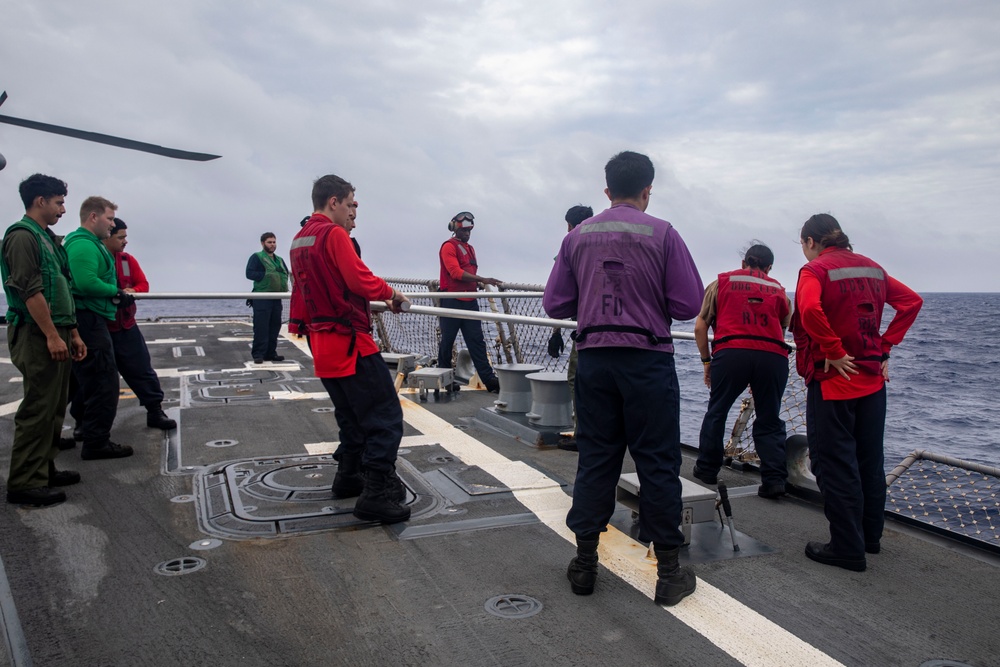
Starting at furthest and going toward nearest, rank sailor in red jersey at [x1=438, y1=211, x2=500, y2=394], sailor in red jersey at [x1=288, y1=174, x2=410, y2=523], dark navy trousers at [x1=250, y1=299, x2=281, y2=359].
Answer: dark navy trousers at [x1=250, y1=299, x2=281, y2=359] < sailor in red jersey at [x1=438, y1=211, x2=500, y2=394] < sailor in red jersey at [x1=288, y1=174, x2=410, y2=523]

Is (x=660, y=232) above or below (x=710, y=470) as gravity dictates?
above

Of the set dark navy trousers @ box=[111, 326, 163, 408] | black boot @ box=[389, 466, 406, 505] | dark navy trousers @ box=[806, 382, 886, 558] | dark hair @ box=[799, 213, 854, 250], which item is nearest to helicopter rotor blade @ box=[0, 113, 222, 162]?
dark navy trousers @ box=[111, 326, 163, 408]

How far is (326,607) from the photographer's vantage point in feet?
10.2

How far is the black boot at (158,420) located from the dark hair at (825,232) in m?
5.15

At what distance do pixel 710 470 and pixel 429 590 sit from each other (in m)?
2.67

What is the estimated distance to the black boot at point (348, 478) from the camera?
4508mm

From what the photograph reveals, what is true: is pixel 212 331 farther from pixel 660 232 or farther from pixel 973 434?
pixel 973 434

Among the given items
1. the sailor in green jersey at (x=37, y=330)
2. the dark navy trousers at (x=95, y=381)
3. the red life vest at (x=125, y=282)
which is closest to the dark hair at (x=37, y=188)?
the sailor in green jersey at (x=37, y=330)

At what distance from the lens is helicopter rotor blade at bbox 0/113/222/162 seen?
544cm

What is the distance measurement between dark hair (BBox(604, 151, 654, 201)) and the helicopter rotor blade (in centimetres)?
336

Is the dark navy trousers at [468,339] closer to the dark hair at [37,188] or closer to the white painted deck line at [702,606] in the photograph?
the white painted deck line at [702,606]

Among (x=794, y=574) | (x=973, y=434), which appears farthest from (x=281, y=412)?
(x=973, y=434)

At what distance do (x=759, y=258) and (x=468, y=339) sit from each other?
156 inches

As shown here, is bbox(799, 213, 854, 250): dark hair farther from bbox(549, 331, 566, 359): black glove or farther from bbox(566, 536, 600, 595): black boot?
bbox(549, 331, 566, 359): black glove
